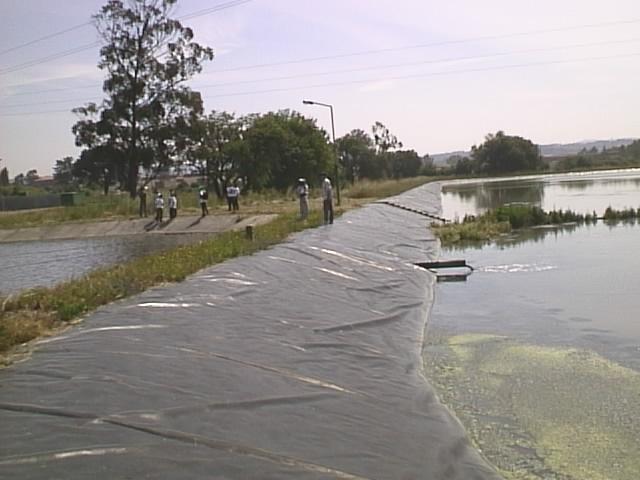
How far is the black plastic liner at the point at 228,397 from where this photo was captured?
4.11m

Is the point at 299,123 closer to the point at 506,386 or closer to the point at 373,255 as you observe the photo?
the point at 373,255

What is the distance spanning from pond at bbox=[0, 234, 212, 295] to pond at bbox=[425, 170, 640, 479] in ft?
27.4

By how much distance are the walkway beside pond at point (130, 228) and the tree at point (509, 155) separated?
68.9 metres

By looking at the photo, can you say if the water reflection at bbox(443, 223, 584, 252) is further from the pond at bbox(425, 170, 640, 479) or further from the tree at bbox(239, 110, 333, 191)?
the tree at bbox(239, 110, 333, 191)

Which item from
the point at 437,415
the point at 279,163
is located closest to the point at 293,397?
the point at 437,415

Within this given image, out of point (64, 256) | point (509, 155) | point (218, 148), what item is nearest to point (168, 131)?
point (218, 148)

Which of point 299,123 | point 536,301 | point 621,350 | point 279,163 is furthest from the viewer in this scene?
point 299,123

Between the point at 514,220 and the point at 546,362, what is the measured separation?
17.8 meters

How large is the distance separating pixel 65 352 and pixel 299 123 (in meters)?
46.8

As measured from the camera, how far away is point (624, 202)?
111 ft

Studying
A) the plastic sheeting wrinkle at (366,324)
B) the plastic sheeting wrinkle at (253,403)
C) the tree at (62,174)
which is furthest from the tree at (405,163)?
the plastic sheeting wrinkle at (253,403)

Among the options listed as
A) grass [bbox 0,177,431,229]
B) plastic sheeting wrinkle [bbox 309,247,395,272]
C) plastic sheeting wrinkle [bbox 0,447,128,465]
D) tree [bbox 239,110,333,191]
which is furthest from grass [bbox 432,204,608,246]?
tree [bbox 239,110,333,191]

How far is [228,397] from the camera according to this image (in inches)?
207

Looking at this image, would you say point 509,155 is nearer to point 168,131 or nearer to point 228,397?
point 168,131
